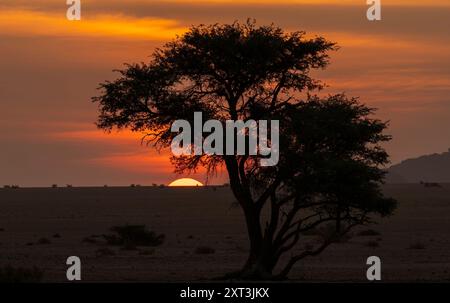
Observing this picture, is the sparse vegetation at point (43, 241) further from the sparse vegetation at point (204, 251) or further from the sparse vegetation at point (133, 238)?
the sparse vegetation at point (204, 251)

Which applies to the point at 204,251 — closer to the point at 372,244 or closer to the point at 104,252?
the point at 104,252

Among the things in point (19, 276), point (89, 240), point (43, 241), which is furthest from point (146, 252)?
point (19, 276)

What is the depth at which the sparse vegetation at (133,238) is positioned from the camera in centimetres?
6544

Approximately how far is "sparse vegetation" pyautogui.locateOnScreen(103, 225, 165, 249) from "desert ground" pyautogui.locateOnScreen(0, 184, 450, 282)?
55 centimetres

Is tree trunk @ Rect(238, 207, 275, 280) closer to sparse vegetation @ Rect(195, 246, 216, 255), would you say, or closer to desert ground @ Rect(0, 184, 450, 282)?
desert ground @ Rect(0, 184, 450, 282)

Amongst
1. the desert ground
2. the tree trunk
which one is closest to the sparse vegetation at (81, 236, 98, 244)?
the desert ground

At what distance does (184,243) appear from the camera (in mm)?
66562

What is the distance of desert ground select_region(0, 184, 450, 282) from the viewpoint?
153ft

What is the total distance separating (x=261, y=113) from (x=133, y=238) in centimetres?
2835

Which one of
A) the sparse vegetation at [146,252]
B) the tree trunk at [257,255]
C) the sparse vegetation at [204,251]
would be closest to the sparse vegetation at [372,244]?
the sparse vegetation at [204,251]
